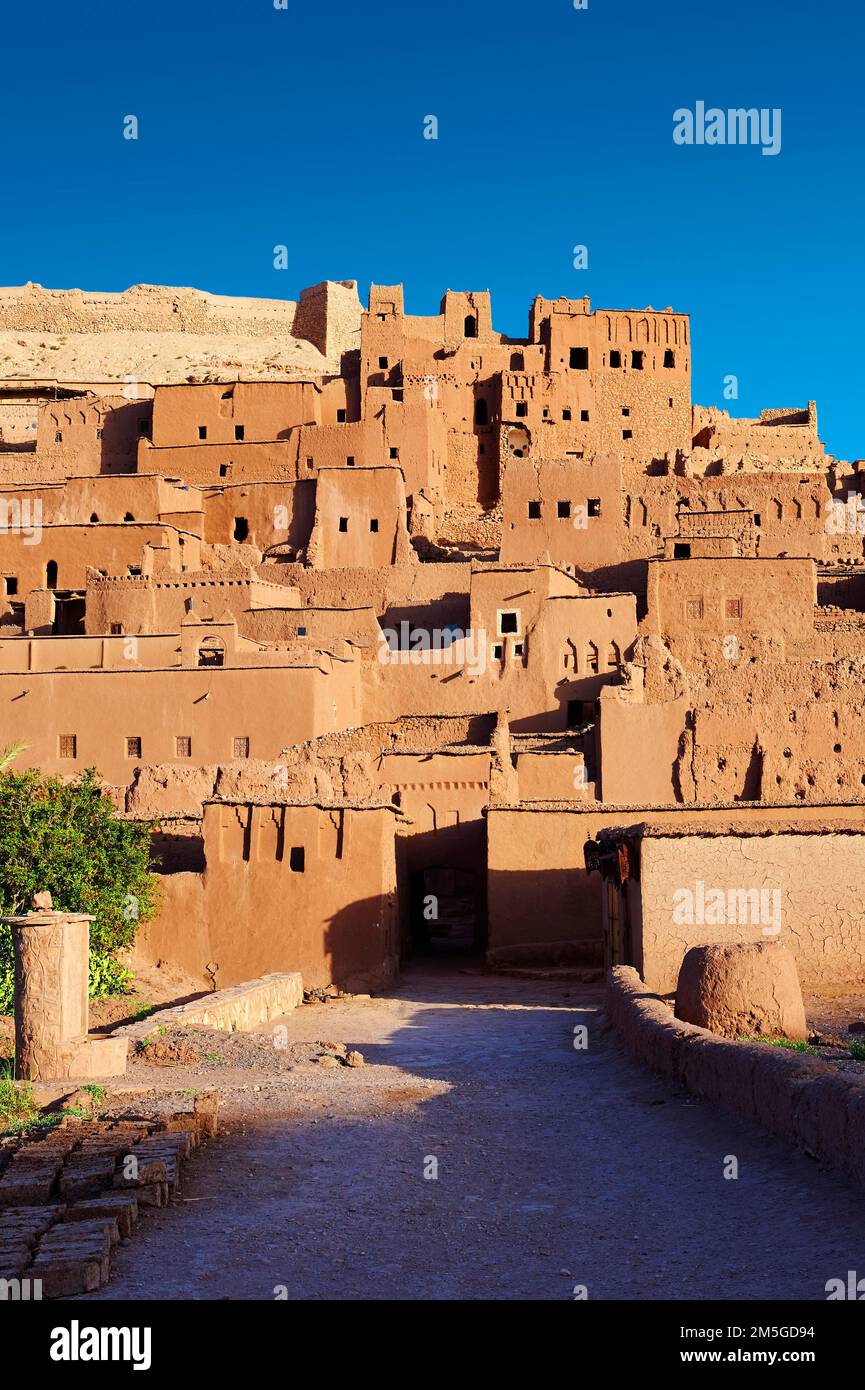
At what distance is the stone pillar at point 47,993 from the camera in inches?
474

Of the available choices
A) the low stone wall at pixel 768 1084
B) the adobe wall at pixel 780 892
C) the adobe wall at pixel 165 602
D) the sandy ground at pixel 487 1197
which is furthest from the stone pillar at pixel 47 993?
the adobe wall at pixel 165 602

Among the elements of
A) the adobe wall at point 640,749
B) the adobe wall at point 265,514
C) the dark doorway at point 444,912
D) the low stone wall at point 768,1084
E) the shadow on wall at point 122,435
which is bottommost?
the dark doorway at point 444,912

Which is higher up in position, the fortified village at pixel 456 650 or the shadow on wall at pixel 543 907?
the fortified village at pixel 456 650

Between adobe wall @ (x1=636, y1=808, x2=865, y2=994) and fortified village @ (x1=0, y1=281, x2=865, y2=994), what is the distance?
0.04m

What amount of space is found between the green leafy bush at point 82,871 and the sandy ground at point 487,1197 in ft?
23.2

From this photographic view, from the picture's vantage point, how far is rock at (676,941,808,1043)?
37.1 ft

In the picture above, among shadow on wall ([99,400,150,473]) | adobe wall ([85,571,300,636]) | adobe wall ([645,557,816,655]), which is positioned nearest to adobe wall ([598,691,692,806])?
adobe wall ([645,557,816,655])

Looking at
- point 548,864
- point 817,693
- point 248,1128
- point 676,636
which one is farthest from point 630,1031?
point 676,636

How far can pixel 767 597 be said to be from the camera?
31.7 meters

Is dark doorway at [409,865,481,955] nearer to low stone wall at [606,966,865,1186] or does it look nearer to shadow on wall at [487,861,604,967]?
shadow on wall at [487,861,604,967]

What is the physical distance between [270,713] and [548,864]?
983 centimetres

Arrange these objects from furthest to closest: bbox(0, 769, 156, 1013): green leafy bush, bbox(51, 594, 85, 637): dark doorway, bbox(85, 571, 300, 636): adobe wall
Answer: bbox(51, 594, 85, 637): dark doorway → bbox(85, 571, 300, 636): adobe wall → bbox(0, 769, 156, 1013): green leafy bush

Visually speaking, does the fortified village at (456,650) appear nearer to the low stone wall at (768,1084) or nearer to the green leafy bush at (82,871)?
the green leafy bush at (82,871)

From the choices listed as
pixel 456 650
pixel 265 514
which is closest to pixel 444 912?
pixel 456 650
